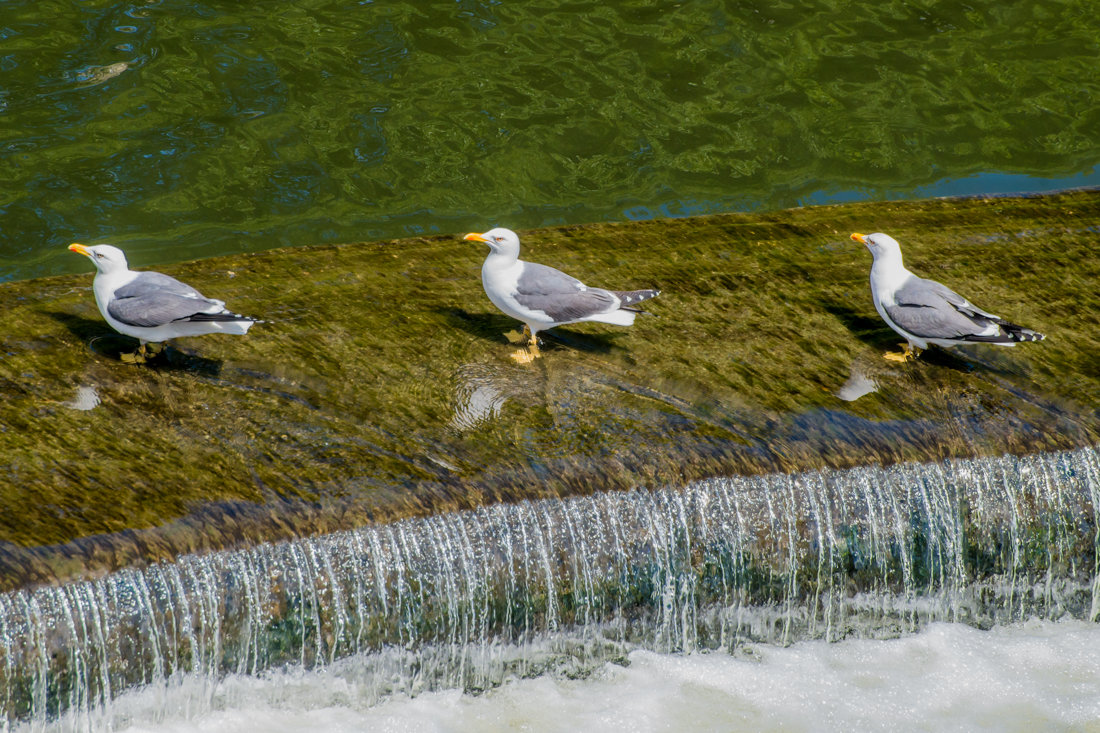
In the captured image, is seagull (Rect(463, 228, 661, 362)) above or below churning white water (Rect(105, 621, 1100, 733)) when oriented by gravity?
above

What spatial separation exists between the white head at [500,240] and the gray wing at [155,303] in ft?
4.03

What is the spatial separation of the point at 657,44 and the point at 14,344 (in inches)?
277

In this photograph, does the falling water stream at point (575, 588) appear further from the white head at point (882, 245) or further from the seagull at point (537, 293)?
the white head at point (882, 245)

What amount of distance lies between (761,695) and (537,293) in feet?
6.96

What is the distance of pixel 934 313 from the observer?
5961 millimetres

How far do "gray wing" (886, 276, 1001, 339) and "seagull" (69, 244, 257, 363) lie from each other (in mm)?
3250

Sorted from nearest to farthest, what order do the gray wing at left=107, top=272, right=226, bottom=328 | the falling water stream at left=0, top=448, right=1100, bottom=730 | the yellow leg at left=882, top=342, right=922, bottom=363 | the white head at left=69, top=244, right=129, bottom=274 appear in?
the falling water stream at left=0, top=448, right=1100, bottom=730
the gray wing at left=107, top=272, right=226, bottom=328
the white head at left=69, top=244, right=129, bottom=274
the yellow leg at left=882, top=342, right=922, bottom=363

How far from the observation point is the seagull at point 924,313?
19.3 feet

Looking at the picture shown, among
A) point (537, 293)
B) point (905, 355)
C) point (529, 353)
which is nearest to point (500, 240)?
point (537, 293)

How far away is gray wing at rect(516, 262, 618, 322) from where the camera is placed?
5.60 m

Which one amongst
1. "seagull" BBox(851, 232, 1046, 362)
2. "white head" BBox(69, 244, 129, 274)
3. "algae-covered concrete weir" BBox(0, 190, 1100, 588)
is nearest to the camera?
"algae-covered concrete weir" BBox(0, 190, 1100, 588)

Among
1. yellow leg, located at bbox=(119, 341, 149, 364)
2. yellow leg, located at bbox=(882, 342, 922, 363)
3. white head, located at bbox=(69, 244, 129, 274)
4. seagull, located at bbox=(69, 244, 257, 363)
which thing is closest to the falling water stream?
yellow leg, located at bbox=(882, 342, 922, 363)

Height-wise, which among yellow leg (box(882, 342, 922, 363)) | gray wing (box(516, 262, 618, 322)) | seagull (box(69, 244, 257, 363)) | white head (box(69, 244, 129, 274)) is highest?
gray wing (box(516, 262, 618, 322))

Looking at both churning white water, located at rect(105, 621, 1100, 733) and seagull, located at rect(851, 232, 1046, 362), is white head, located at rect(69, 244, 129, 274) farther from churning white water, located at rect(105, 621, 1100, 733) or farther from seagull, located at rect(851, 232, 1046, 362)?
seagull, located at rect(851, 232, 1046, 362)
